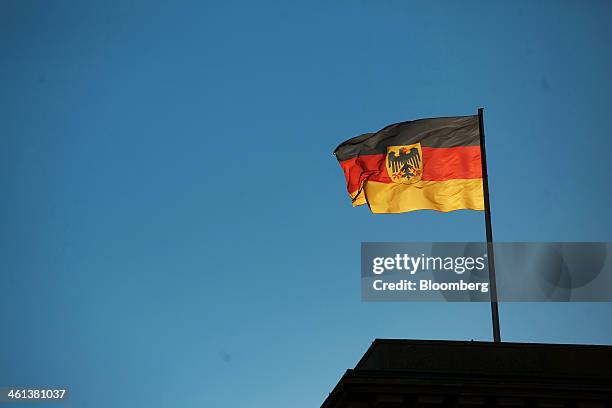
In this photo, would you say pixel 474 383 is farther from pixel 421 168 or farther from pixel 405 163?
pixel 405 163

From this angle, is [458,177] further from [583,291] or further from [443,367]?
[583,291]

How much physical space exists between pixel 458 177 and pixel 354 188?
2.89 m

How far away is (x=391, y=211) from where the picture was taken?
18.1 m

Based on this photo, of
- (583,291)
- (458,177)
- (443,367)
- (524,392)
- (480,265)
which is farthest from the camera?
(583,291)

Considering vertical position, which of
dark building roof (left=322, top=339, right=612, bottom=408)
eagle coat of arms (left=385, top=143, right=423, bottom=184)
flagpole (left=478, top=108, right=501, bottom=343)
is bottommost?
dark building roof (left=322, top=339, right=612, bottom=408)

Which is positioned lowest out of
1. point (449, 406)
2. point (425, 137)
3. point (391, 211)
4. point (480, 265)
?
point (449, 406)

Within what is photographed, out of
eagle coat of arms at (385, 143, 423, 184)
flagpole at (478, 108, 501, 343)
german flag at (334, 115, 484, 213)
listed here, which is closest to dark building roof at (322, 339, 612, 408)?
flagpole at (478, 108, 501, 343)

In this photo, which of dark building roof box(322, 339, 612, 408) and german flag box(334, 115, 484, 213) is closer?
dark building roof box(322, 339, 612, 408)

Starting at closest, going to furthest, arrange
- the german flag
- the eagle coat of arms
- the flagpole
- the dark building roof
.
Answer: the dark building roof
the flagpole
the german flag
the eagle coat of arms

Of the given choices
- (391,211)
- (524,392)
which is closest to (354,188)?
(391,211)

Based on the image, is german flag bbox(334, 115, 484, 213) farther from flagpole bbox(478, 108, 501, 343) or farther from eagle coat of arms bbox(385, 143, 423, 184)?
flagpole bbox(478, 108, 501, 343)

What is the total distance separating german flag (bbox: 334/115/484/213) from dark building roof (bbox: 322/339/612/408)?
4.42 meters

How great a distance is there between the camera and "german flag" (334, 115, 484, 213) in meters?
17.7

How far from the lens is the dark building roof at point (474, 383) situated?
45.4 feet
